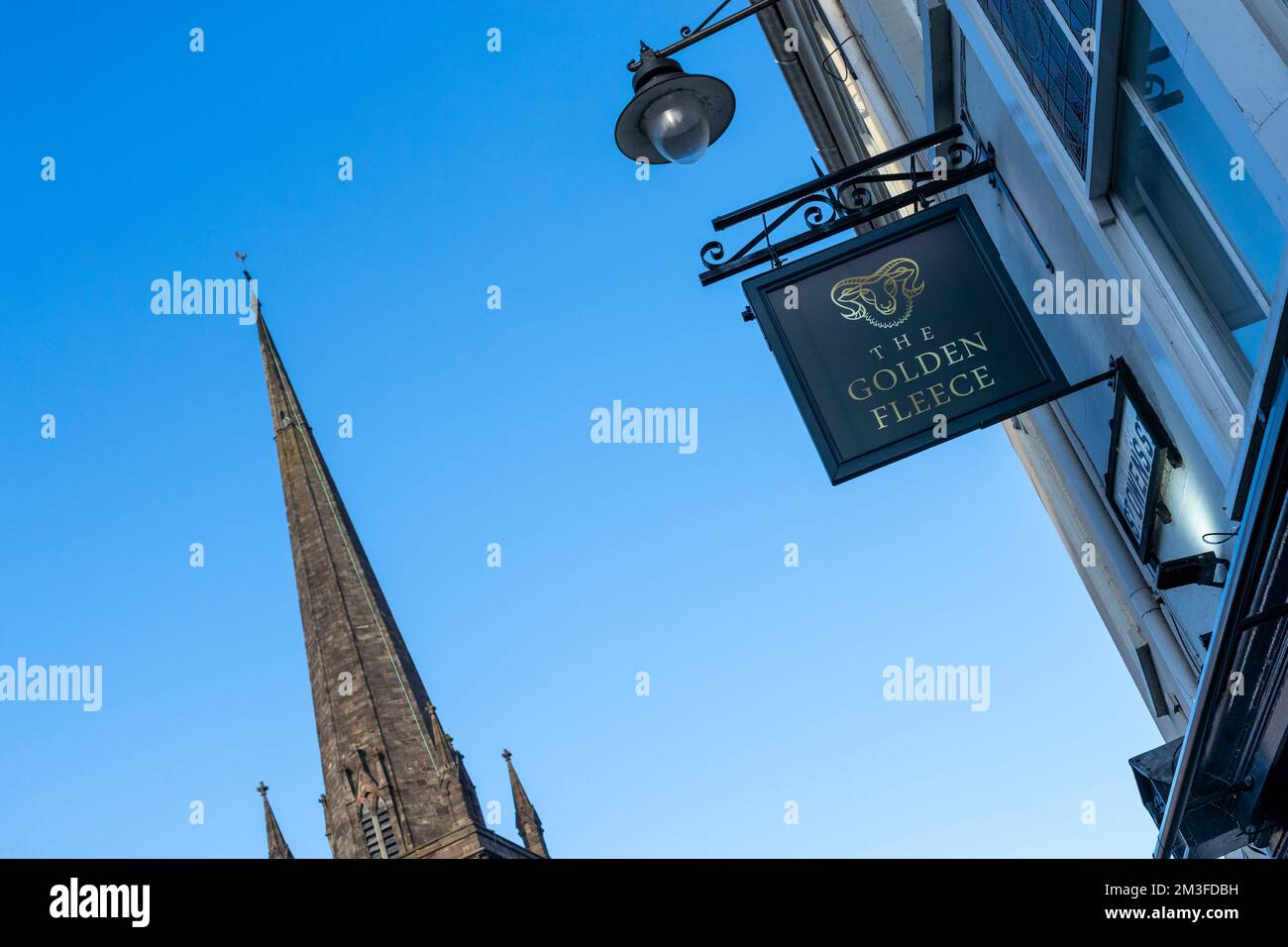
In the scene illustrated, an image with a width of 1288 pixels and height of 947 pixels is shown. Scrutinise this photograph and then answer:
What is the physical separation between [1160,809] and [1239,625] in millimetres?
3751

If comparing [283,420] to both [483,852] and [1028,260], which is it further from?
[1028,260]

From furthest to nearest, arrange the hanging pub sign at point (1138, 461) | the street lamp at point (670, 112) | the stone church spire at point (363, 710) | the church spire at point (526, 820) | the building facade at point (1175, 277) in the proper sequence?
1. the church spire at point (526, 820)
2. the stone church spire at point (363, 710)
3. the street lamp at point (670, 112)
4. the hanging pub sign at point (1138, 461)
5. the building facade at point (1175, 277)

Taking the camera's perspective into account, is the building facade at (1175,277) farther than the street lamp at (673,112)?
No

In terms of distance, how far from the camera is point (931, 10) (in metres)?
10.8

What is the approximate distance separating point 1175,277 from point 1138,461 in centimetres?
172

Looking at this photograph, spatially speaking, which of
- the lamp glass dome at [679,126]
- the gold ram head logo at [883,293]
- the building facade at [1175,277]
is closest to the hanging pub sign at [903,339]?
the gold ram head logo at [883,293]

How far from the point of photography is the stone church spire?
4647 centimetres

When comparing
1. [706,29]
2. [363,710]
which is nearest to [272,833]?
[363,710]

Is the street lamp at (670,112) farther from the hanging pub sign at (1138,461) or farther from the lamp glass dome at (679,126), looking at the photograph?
the hanging pub sign at (1138,461)

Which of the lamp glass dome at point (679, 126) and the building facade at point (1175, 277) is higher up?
the lamp glass dome at point (679, 126)

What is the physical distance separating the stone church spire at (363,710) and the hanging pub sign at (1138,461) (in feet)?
118

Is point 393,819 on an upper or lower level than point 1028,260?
upper

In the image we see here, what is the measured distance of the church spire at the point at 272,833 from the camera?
46812 mm
